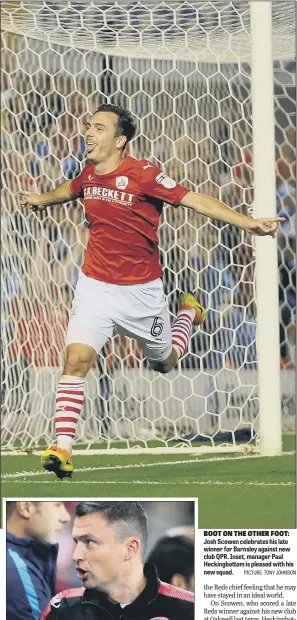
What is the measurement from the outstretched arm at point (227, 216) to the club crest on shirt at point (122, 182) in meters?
0.20

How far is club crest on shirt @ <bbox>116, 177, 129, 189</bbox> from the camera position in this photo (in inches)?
164

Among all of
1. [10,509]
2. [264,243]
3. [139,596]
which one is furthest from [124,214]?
[264,243]

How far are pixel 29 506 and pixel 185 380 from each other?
2638 millimetres

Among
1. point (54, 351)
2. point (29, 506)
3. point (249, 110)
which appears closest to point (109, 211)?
point (29, 506)

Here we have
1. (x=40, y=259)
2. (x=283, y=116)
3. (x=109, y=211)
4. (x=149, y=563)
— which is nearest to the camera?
(x=149, y=563)

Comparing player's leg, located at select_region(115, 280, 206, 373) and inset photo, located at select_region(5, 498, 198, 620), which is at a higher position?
player's leg, located at select_region(115, 280, 206, 373)

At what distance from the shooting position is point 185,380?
6219mm

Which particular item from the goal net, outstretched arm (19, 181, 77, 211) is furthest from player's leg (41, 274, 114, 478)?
the goal net

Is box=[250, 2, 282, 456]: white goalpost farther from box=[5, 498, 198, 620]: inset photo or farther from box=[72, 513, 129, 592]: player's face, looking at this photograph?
box=[72, 513, 129, 592]: player's face

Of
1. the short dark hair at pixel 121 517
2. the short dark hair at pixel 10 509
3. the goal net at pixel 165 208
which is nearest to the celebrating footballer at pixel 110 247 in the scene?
the short dark hair at pixel 10 509

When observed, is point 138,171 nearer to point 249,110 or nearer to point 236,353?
point 249,110

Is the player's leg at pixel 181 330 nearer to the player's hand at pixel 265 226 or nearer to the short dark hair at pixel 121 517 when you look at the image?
the player's hand at pixel 265 226

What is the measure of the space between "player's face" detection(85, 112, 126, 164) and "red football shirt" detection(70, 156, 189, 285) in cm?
5

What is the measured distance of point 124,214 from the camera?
13.7ft
